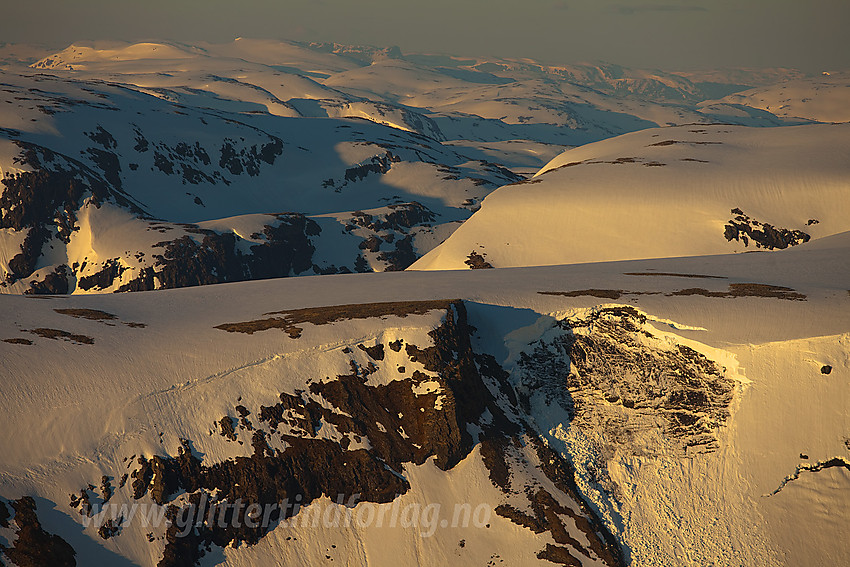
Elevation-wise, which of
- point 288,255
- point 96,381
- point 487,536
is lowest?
point 288,255

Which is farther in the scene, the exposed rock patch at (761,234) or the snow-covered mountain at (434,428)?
the exposed rock patch at (761,234)

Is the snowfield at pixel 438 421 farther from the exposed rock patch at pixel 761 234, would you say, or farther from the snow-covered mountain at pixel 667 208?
the snow-covered mountain at pixel 667 208

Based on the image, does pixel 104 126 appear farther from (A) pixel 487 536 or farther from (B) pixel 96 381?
(A) pixel 487 536

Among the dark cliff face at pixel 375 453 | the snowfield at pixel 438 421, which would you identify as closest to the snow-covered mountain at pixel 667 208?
the snowfield at pixel 438 421

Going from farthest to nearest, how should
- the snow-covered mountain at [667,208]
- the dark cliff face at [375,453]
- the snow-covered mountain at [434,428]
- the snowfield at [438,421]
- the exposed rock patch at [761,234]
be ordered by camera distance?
the snow-covered mountain at [667,208]
the exposed rock patch at [761,234]
the dark cliff face at [375,453]
the snowfield at [438,421]
the snow-covered mountain at [434,428]

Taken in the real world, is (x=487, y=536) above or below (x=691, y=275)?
below

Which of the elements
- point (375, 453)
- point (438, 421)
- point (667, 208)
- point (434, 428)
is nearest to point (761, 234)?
point (667, 208)

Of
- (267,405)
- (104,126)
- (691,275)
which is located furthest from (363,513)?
(104,126)

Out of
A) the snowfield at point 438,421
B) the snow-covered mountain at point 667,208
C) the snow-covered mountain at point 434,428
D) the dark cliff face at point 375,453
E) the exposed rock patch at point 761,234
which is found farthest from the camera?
the snow-covered mountain at point 667,208
